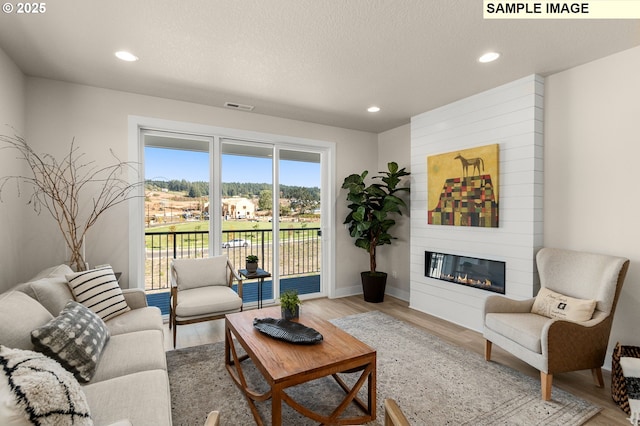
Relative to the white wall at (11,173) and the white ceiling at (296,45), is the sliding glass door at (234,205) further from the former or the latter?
the white wall at (11,173)

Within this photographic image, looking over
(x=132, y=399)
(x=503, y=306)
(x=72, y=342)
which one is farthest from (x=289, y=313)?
(x=503, y=306)

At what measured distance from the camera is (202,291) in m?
3.19

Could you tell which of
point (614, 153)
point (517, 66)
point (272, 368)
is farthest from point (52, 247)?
point (614, 153)

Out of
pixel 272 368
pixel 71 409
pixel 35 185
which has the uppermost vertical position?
pixel 35 185

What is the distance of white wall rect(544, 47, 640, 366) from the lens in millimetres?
2465

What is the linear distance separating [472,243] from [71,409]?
3.60 m

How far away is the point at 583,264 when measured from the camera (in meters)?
2.48

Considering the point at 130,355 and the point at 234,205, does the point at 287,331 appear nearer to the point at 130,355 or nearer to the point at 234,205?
the point at 130,355

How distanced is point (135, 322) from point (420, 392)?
2248 mm

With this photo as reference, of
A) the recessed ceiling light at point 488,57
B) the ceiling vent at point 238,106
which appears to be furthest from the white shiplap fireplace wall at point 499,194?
the ceiling vent at point 238,106

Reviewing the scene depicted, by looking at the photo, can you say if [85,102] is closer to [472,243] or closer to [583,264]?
[472,243]

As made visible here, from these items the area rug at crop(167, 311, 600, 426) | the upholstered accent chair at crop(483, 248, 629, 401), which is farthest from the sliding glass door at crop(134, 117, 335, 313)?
the upholstered accent chair at crop(483, 248, 629, 401)

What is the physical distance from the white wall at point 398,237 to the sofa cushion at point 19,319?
4.17 m

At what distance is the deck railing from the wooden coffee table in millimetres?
2125
